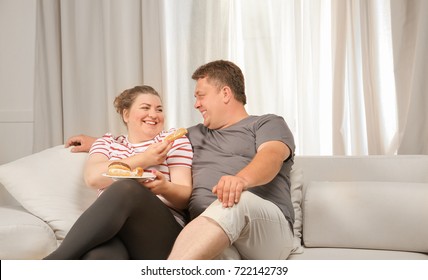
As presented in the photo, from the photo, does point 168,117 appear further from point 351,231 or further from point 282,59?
point 351,231

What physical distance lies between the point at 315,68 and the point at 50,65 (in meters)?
1.44

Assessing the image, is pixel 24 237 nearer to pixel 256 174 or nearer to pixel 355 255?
pixel 256 174

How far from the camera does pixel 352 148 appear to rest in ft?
9.19

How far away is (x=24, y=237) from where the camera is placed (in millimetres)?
1873

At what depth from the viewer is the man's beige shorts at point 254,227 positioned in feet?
5.42

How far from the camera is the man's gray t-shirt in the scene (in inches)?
78.9

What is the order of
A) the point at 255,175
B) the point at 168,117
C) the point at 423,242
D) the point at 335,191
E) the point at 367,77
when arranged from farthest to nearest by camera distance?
the point at 168,117
the point at 367,77
the point at 335,191
the point at 423,242
the point at 255,175

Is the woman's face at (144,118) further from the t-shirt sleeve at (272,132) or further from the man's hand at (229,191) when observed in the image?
the man's hand at (229,191)

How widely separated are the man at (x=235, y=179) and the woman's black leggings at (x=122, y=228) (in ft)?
0.48

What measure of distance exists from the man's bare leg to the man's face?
65 cm

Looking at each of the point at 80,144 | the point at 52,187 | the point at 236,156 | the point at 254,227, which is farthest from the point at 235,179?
the point at 80,144

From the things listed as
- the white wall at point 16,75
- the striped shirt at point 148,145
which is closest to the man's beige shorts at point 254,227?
the striped shirt at point 148,145

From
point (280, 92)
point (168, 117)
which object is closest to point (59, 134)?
point (168, 117)

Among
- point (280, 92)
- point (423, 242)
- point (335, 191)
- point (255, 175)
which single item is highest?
point (280, 92)
